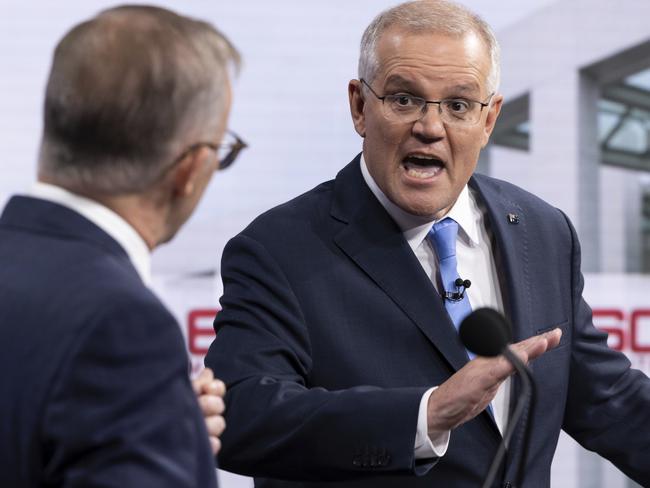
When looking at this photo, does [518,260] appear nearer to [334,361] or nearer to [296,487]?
[334,361]

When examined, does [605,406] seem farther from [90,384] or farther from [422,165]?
[90,384]

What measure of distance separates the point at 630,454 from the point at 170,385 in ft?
3.97

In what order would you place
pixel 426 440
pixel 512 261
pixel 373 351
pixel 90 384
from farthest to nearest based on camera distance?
pixel 512 261, pixel 373 351, pixel 426 440, pixel 90 384

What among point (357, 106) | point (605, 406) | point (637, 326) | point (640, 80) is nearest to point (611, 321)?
point (637, 326)

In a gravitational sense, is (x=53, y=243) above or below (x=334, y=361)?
above

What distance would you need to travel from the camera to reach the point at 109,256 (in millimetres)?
1011

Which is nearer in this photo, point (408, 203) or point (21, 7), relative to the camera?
point (408, 203)

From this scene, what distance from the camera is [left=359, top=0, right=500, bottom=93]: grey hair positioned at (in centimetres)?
181

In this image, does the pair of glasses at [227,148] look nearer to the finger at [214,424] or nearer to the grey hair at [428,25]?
the finger at [214,424]

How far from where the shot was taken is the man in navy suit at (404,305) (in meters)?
1.63

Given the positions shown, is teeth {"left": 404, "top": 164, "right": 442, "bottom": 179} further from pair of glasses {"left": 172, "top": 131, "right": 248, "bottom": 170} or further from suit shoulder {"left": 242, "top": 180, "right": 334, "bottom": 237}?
pair of glasses {"left": 172, "top": 131, "right": 248, "bottom": 170}

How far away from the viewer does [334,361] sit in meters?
1.75

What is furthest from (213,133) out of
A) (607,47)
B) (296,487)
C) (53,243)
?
(607,47)

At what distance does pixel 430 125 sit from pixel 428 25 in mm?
179
